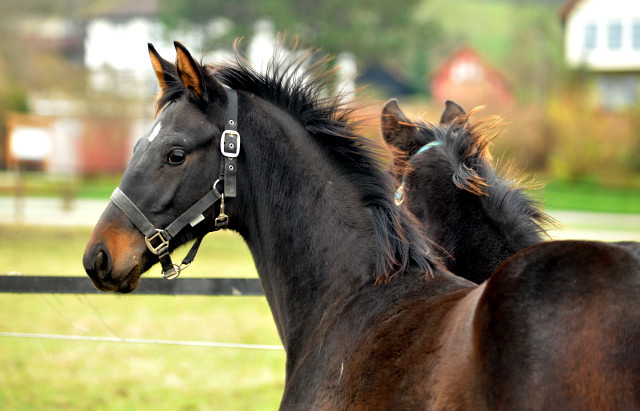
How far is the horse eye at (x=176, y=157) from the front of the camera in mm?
2865

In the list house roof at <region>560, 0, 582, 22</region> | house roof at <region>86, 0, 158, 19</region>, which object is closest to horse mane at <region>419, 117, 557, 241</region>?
house roof at <region>560, 0, 582, 22</region>

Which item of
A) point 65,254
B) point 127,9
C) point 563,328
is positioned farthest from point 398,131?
point 127,9

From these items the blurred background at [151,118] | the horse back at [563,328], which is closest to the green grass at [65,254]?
the blurred background at [151,118]

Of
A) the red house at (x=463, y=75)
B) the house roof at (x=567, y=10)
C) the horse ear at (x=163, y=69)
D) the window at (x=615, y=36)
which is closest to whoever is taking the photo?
the horse ear at (x=163, y=69)

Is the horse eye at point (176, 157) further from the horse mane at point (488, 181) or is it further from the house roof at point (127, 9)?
the house roof at point (127, 9)

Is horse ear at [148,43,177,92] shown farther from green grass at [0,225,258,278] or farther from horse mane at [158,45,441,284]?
green grass at [0,225,258,278]

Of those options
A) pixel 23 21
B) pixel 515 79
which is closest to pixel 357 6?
pixel 23 21

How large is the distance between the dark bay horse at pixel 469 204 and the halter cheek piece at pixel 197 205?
875 millimetres

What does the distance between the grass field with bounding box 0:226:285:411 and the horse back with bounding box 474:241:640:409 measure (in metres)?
2.86

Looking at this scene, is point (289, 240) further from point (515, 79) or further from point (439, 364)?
point (515, 79)

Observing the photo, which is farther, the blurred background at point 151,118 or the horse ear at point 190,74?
Result: the blurred background at point 151,118

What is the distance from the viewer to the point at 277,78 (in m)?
3.17

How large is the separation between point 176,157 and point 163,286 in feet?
8.39

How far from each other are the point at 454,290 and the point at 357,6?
36.8 metres
